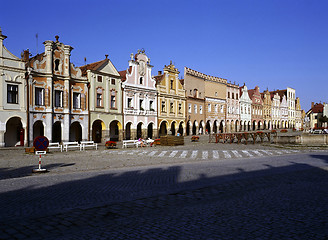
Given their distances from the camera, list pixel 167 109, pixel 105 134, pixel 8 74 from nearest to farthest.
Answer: pixel 8 74, pixel 105 134, pixel 167 109

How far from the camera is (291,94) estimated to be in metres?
93.0

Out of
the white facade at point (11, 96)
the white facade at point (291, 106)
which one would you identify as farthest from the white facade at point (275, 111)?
the white facade at point (11, 96)

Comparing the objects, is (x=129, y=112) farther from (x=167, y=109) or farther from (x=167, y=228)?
(x=167, y=228)

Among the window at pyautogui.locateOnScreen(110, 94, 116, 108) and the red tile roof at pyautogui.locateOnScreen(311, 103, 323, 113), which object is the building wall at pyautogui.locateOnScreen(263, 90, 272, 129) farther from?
the window at pyautogui.locateOnScreen(110, 94, 116, 108)

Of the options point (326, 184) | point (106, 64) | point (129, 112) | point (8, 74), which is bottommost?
point (326, 184)

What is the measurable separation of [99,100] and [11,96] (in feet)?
34.8

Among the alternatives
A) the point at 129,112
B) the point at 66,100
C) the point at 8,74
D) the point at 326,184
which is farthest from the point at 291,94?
the point at 326,184

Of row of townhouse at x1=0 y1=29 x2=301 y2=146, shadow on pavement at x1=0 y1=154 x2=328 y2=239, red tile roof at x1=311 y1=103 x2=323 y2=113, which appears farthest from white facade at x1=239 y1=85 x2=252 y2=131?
shadow on pavement at x1=0 y1=154 x2=328 y2=239

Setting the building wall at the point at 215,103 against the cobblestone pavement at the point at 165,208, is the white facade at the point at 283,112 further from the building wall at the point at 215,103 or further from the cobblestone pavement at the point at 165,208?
the cobblestone pavement at the point at 165,208

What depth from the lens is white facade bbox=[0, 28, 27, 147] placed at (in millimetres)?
28516

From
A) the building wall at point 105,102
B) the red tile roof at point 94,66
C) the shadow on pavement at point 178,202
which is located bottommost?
the shadow on pavement at point 178,202

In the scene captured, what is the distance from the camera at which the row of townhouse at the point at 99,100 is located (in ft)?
98.0

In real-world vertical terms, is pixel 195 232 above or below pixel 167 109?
below

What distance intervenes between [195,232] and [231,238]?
0.60 meters
